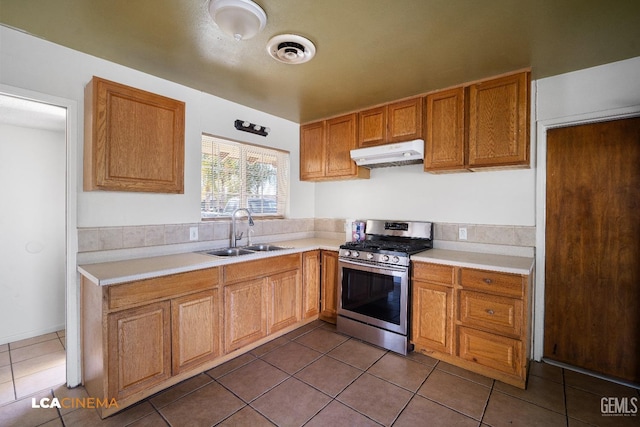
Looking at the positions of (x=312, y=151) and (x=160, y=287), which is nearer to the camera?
(x=160, y=287)

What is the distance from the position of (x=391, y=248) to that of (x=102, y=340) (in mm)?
2252

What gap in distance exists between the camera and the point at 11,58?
183cm

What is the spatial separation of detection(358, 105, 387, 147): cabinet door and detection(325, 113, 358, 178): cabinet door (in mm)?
77

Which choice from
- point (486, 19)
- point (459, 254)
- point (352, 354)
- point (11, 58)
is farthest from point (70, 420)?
point (486, 19)

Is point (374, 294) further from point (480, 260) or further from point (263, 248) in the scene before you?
point (263, 248)

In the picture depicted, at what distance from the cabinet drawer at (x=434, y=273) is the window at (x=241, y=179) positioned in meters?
1.87

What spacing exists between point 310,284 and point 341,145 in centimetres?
160

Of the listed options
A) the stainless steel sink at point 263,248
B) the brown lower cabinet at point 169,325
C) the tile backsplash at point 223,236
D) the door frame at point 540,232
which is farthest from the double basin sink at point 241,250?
the door frame at point 540,232

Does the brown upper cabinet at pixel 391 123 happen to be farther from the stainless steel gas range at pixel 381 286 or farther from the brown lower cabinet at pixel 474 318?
the brown lower cabinet at pixel 474 318

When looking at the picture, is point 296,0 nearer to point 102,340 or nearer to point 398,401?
point 102,340

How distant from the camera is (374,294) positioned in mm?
2783

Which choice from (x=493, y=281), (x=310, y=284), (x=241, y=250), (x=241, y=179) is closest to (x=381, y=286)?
(x=310, y=284)

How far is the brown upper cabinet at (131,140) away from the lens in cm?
200

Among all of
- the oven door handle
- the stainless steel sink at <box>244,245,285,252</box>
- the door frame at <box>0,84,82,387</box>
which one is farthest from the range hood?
the door frame at <box>0,84,82,387</box>
